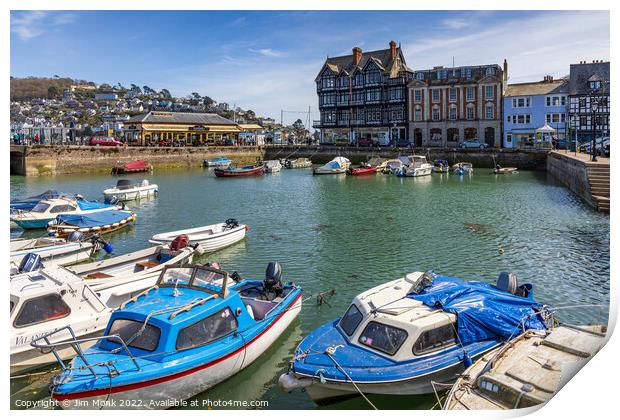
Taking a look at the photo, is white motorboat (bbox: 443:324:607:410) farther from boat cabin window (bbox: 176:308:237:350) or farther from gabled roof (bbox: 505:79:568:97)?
gabled roof (bbox: 505:79:568:97)

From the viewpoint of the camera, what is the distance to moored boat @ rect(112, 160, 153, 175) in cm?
7669

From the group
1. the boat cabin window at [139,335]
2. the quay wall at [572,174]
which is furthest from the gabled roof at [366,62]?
the boat cabin window at [139,335]

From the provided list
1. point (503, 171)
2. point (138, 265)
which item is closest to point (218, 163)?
point (503, 171)

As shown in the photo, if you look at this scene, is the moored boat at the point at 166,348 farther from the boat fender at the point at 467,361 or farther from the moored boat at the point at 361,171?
the moored boat at the point at 361,171

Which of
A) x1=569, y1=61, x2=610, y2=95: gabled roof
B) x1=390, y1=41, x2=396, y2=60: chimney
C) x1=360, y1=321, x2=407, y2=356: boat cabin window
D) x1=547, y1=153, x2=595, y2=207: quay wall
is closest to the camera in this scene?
x1=360, y1=321, x2=407, y2=356: boat cabin window

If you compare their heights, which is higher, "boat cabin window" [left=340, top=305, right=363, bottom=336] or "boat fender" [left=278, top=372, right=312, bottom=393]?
"boat cabin window" [left=340, top=305, right=363, bottom=336]

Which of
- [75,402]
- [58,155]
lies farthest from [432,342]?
[58,155]

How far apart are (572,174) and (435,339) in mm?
41107

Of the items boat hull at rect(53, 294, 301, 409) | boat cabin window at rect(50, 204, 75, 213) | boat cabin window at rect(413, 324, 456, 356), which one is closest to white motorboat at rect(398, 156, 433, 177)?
boat cabin window at rect(50, 204, 75, 213)

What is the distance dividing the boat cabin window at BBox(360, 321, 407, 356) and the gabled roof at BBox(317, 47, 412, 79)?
91990 mm

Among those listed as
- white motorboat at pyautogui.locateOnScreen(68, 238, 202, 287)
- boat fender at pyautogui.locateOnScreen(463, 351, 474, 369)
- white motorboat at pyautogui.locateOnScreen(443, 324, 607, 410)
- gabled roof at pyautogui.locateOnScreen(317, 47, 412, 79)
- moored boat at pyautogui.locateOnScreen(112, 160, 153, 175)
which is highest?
gabled roof at pyautogui.locateOnScreen(317, 47, 412, 79)

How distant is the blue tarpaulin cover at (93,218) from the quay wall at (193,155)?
44177 mm

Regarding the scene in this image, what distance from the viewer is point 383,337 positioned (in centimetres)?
1279

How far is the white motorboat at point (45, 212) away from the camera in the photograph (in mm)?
34125
